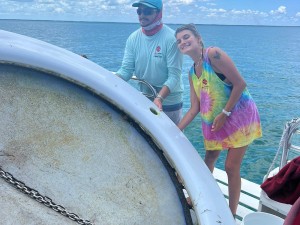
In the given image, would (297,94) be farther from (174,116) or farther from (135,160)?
(135,160)

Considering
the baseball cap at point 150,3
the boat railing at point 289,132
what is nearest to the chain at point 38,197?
the boat railing at point 289,132

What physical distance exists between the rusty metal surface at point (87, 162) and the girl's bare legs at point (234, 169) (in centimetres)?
99

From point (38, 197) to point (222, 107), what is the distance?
1284mm

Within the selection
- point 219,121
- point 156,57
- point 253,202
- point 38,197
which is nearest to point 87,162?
point 38,197

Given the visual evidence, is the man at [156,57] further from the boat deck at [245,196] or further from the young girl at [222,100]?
the boat deck at [245,196]

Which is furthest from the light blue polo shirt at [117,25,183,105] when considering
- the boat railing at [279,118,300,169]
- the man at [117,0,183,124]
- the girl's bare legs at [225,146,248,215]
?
the boat railing at [279,118,300,169]

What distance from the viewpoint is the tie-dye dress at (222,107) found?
7.02ft

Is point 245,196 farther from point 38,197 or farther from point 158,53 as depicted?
point 38,197

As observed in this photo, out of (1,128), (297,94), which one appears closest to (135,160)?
(1,128)

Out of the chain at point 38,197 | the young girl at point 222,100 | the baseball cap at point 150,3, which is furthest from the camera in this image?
the baseball cap at point 150,3

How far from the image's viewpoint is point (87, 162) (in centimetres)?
140

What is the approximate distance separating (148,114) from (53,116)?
388 millimetres

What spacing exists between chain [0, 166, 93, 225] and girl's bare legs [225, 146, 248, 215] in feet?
3.87

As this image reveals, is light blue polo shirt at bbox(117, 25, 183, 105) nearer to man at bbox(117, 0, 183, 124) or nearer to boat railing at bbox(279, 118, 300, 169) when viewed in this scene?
man at bbox(117, 0, 183, 124)
